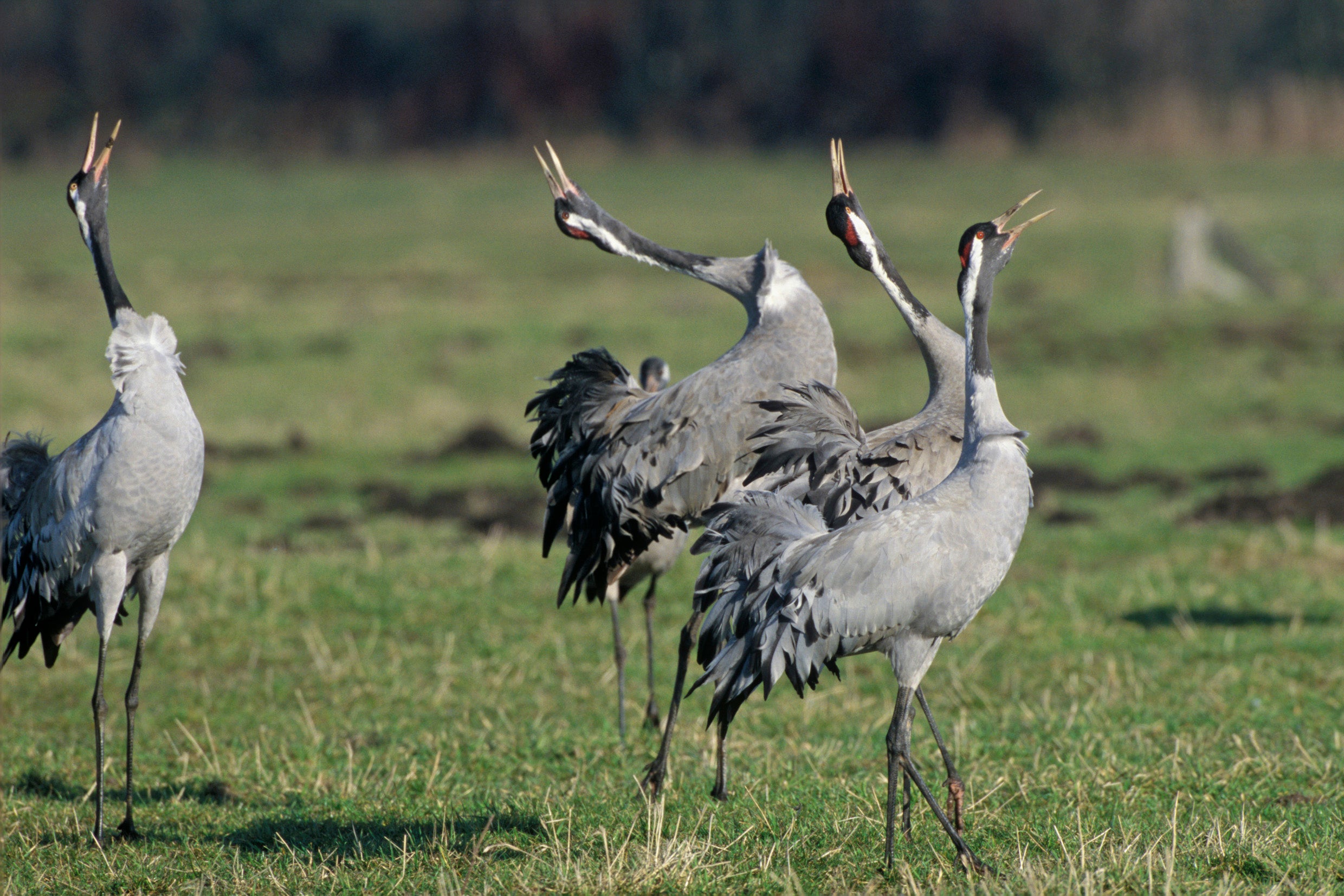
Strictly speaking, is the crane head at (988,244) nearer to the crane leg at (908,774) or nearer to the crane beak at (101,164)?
the crane leg at (908,774)

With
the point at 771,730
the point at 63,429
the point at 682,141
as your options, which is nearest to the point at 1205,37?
the point at 682,141

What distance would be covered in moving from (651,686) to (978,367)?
288 centimetres

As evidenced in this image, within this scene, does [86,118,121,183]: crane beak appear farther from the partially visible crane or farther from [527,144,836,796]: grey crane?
the partially visible crane

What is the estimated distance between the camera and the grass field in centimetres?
503

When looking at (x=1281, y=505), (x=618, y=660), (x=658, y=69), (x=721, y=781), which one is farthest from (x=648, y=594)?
(x=658, y=69)

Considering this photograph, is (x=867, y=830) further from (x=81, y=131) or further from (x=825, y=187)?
(x=81, y=131)

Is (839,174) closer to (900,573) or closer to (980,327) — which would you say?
(980,327)

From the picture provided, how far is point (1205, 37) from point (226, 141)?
90.7 ft

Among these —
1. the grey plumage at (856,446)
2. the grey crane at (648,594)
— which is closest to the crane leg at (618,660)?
the grey crane at (648,594)

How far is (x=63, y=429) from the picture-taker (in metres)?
14.0

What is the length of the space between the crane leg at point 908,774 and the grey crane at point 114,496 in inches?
94.0

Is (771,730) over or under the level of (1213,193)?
under

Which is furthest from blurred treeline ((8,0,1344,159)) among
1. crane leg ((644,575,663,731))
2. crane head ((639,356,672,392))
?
crane leg ((644,575,663,731))

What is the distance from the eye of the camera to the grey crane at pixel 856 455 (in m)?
5.48
